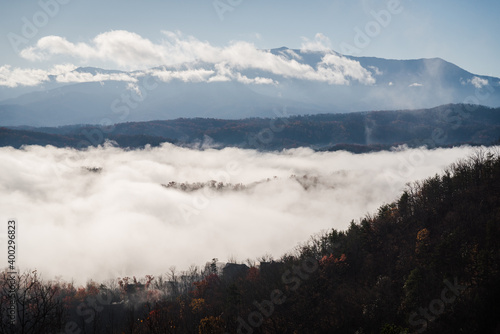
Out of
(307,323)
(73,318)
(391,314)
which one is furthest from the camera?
(73,318)

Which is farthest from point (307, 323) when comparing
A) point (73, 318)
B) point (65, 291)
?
point (65, 291)

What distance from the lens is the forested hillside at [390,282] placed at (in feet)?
119

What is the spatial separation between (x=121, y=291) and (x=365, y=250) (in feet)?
308

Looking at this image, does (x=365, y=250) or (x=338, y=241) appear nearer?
(x=365, y=250)

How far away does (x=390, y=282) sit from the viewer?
50.2 m

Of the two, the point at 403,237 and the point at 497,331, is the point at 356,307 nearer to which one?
the point at 497,331

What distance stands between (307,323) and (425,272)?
784 inches

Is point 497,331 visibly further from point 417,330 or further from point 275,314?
point 275,314

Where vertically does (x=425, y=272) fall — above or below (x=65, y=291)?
above

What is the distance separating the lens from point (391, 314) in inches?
1642

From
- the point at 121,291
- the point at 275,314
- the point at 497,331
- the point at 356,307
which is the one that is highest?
the point at 497,331

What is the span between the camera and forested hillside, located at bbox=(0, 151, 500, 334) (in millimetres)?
36406

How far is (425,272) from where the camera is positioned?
4812 centimetres

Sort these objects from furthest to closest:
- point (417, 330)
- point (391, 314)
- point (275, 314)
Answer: point (275, 314)
point (391, 314)
point (417, 330)
